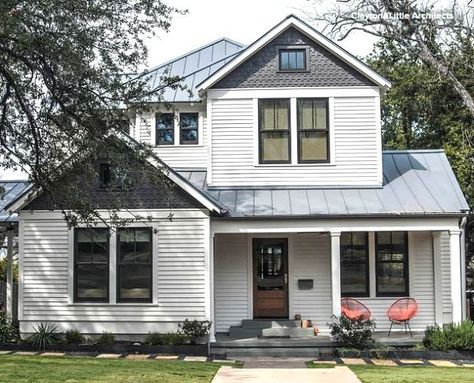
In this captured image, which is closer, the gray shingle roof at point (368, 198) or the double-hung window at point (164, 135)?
the gray shingle roof at point (368, 198)

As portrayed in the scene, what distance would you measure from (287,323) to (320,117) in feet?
17.1

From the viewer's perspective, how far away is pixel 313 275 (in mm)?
16797

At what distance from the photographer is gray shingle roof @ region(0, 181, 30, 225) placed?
16531 millimetres

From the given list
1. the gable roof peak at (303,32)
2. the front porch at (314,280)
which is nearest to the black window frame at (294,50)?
the gable roof peak at (303,32)

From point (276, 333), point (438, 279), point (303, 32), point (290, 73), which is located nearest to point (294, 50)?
point (303, 32)

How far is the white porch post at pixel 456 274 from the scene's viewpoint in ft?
50.0

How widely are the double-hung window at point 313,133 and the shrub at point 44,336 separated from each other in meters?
7.17

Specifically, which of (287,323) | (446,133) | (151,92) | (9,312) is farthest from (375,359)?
(446,133)

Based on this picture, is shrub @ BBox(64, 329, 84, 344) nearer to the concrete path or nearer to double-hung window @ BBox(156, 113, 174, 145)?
the concrete path

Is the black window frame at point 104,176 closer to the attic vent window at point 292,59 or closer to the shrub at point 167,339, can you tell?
the shrub at point 167,339

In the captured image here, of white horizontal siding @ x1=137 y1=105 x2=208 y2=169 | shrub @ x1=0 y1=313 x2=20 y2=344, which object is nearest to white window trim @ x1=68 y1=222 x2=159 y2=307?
shrub @ x1=0 y1=313 x2=20 y2=344

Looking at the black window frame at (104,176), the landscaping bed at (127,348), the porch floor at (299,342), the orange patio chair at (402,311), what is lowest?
the landscaping bed at (127,348)

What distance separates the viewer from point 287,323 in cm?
1631

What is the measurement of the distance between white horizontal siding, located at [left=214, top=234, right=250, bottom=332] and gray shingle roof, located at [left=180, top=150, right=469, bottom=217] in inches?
48.0
